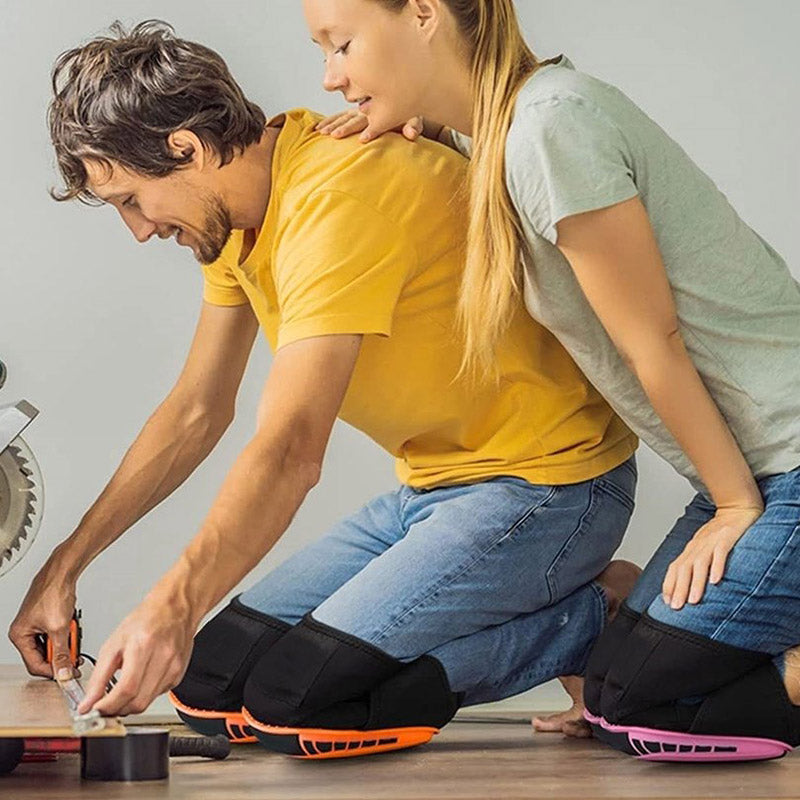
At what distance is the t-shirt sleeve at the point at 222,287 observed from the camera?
2156 millimetres

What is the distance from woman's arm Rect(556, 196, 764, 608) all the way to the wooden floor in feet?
0.72

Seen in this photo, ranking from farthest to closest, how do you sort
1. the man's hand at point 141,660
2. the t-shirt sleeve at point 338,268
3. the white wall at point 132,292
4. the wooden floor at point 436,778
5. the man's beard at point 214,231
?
the white wall at point 132,292 → the man's beard at point 214,231 → the t-shirt sleeve at point 338,268 → the wooden floor at point 436,778 → the man's hand at point 141,660

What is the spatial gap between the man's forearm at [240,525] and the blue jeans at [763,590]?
50cm

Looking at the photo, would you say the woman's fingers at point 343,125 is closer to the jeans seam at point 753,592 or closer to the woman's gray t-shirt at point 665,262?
the woman's gray t-shirt at point 665,262

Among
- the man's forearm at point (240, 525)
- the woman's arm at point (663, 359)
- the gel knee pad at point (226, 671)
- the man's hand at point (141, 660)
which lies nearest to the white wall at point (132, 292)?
the gel knee pad at point (226, 671)

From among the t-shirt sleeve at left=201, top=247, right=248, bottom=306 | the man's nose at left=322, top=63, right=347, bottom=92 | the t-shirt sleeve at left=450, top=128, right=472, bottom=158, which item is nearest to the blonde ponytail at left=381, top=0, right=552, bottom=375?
the man's nose at left=322, top=63, right=347, bottom=92

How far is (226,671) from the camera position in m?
2.09

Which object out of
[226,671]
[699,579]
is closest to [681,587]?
[699,579]

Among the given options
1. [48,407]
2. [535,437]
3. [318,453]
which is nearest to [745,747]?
[535,437]

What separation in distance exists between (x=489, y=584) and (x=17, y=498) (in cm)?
61

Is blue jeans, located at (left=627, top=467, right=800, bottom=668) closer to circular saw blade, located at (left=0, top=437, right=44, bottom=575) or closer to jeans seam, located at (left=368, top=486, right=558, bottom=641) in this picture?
jeans seam, located at (left=368, top=486, right=558, bottom=641)

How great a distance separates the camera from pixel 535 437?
1983mm

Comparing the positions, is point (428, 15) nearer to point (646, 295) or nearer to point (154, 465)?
point (646, 295)

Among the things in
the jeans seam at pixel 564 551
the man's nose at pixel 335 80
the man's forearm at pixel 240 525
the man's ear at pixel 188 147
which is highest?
the man's nose at pixel 335 80
